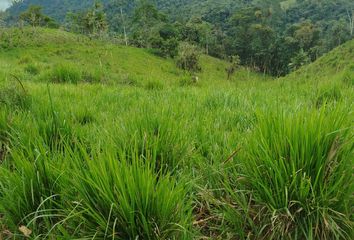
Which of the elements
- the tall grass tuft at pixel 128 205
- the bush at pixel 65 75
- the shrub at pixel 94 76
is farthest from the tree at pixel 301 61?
the tall grass tuft at pixel 128 205

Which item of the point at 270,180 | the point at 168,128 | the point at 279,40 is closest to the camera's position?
the point at 270,180

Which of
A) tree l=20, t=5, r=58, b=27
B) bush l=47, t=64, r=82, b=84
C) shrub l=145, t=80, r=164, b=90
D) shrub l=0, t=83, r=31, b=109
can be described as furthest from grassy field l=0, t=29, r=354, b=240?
tree l=20, t=5, r=58, b=27

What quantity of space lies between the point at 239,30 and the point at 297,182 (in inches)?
3900

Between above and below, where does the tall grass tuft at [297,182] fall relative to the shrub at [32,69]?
above

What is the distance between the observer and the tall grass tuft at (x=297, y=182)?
62.3 inches

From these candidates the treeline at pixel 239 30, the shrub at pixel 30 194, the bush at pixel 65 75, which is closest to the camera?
the shrub at pixel 30 194

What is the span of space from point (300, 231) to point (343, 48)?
4320 centimetres

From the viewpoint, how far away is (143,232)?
1.54 meters

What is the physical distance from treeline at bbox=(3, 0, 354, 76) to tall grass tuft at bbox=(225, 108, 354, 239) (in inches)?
1522

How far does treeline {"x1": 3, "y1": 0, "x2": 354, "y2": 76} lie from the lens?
64125mm

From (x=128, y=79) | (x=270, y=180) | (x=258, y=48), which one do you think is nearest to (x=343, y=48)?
(x=128, y=79)

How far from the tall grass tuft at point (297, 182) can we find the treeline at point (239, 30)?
127ft

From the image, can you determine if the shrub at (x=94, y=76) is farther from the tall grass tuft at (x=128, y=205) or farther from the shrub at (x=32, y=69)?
the tall grass tuft at (x=128, y=205)

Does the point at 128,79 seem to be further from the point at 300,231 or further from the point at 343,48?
the point at 343,48
